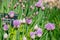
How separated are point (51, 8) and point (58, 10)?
107 mm

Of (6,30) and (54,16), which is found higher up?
(6,30)

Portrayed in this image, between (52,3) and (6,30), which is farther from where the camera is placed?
(52,3)

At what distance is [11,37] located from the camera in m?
1.42

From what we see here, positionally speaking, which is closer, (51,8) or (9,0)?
(51,8)

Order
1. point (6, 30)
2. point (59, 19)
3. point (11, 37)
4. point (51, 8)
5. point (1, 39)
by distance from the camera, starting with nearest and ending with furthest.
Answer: point (6, 30) → point (1, 39) → point (11, 37) → point (59, 19) → point (51, 8)

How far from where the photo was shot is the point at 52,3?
254 cm

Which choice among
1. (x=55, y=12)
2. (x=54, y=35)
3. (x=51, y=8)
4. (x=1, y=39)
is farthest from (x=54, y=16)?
(x=1, y=39)

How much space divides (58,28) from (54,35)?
12cm

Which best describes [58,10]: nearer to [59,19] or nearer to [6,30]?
[59,19]

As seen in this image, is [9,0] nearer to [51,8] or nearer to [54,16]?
[51,8]

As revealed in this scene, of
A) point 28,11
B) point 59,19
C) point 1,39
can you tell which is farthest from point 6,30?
point 28,11

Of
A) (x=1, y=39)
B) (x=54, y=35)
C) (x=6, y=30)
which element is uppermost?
(x=6, y=30)

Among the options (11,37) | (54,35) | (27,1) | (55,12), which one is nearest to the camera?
(11,37)

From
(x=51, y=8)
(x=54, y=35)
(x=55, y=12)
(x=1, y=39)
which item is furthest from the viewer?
(x=51, y=8)
